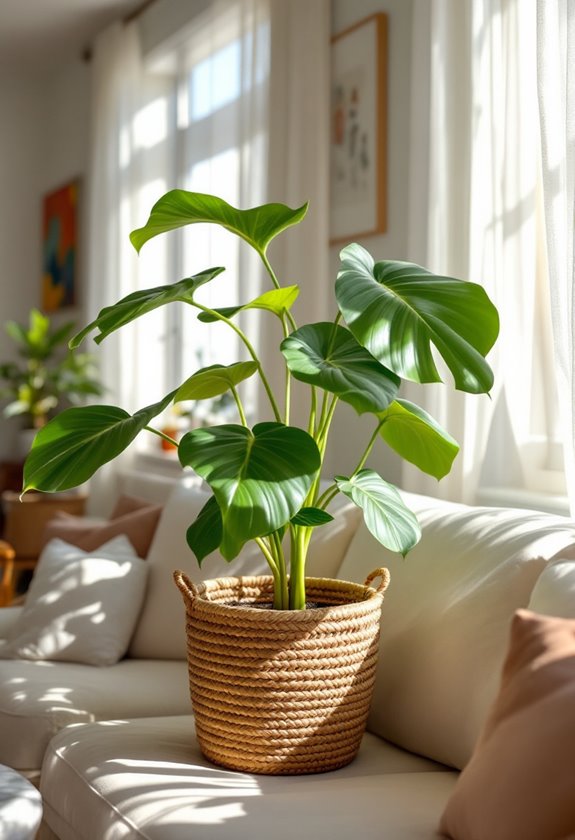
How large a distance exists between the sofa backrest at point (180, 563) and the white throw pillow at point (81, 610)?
1.8 inches

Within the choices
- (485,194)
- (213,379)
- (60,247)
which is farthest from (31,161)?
(213,379)

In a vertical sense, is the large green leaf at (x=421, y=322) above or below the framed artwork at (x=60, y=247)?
below

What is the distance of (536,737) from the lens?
138cm

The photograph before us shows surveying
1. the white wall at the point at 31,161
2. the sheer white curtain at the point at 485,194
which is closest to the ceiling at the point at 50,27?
the white wall at the point at 31,161

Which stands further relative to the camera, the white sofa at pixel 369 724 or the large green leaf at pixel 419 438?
the large green leaf at pixel 419 438

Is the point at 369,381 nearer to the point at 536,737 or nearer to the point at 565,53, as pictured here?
the point at 536,737

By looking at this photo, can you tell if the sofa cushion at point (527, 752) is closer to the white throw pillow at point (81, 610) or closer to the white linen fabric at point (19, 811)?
the white linen fabric at point (19, 811)

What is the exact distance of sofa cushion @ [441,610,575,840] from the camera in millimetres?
1326

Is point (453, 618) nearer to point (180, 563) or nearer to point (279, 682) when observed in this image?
point (279, 682)

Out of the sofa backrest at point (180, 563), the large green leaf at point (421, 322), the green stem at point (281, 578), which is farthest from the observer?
the sofa backrest at point (180, 563)

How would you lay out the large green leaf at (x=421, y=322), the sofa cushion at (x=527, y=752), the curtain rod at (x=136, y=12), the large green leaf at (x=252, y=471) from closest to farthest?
the sofa cushion at (x=527, y=752) → the large green leaf at (x=252, y=471) → the large green leaf at (x=421, y=322) → the curtain rod at (x=136, y=12)

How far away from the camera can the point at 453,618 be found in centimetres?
196

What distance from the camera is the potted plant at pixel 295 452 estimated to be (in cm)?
167

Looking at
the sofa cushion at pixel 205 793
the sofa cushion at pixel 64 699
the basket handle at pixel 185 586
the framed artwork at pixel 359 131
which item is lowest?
the sofa cushion at pixel 64 699
